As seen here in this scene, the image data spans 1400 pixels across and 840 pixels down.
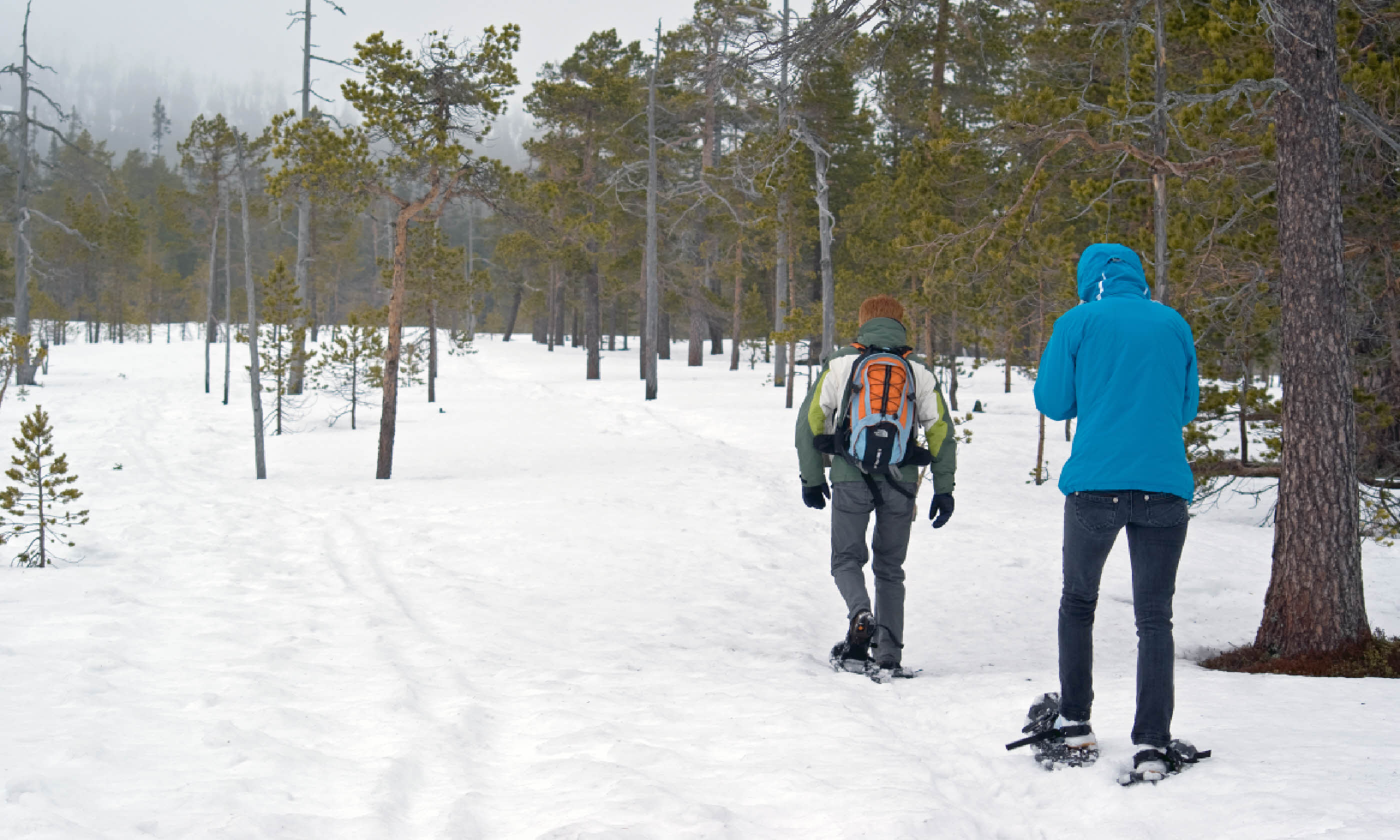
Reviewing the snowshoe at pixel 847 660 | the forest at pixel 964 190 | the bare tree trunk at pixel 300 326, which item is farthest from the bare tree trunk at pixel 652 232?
the snowshoe at pixel 847 660

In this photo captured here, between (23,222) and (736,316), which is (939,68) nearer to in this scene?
(736,316)

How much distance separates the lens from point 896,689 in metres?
4.95

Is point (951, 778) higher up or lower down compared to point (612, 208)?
lower down

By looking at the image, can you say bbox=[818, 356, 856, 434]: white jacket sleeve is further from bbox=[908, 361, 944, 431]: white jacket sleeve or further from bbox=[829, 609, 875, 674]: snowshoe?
bbox=[829, 609, 875, 674]: snowshoe

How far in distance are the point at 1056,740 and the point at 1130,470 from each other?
1.22 meters

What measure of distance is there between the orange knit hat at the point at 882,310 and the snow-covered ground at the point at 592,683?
2.11 m

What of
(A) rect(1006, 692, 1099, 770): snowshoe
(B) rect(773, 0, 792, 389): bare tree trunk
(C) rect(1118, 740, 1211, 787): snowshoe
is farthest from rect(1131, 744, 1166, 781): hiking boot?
(B) rect(773, 0, 792, 389): bare tree trunk

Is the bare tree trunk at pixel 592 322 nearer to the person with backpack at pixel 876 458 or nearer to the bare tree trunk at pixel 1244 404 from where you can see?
the bare tree trunk at pixel 1244 404

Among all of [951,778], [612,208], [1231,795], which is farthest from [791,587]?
[612,208]

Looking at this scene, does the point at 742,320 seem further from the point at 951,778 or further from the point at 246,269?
the point at 951,778

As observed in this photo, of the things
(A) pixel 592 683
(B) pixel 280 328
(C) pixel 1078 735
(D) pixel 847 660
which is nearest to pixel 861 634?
(D) pixel 847 660

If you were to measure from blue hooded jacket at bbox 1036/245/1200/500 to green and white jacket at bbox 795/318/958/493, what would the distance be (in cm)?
144

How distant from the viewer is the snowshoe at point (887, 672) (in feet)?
16.8

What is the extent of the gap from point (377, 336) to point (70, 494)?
1337cm
